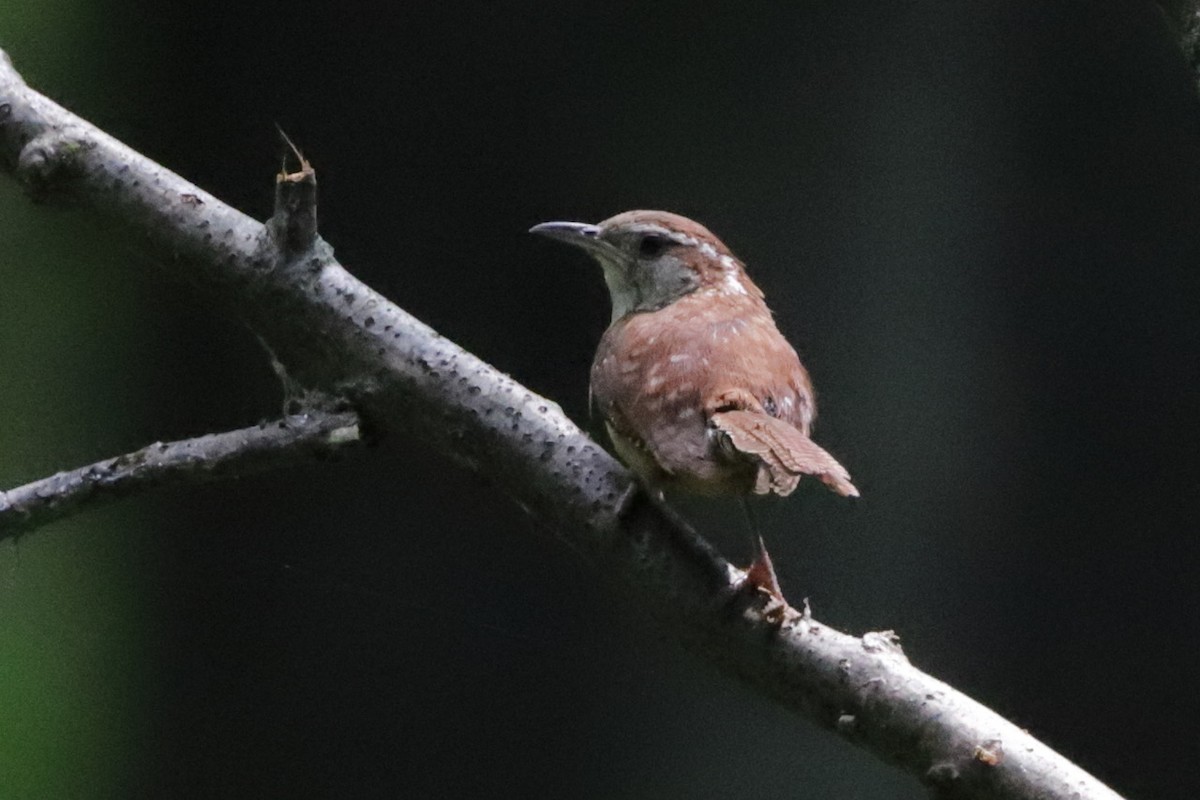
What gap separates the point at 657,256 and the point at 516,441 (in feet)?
2.28

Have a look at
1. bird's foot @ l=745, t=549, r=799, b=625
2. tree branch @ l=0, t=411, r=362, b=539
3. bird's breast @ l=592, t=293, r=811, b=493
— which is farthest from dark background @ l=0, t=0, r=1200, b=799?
bird's foot @ l=745, t=549, r=799, b=625

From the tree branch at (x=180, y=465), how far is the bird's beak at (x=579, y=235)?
668 mm

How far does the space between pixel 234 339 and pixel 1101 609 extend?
2.08 meters

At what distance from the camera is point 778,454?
1383 mm

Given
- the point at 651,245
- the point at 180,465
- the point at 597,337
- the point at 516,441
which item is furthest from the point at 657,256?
the point at 180,465

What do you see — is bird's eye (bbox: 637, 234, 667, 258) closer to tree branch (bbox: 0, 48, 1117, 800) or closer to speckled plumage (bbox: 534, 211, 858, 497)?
speckled plumage (bbox: 534, 211, 858, 497)

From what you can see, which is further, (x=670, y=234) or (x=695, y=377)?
(x=670, y=234)

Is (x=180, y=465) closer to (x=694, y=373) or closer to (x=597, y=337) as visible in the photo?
(x=694, y=373)

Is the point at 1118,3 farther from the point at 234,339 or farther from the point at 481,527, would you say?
the point at 234,339

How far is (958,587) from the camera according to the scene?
9.80ft

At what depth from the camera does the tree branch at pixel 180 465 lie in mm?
1565

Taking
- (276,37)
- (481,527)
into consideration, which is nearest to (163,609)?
(481,527)

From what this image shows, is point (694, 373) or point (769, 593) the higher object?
point (694, 373)

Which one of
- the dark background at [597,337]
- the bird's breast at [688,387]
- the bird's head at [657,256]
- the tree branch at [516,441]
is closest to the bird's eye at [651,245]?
the bird's head at [657,256]
